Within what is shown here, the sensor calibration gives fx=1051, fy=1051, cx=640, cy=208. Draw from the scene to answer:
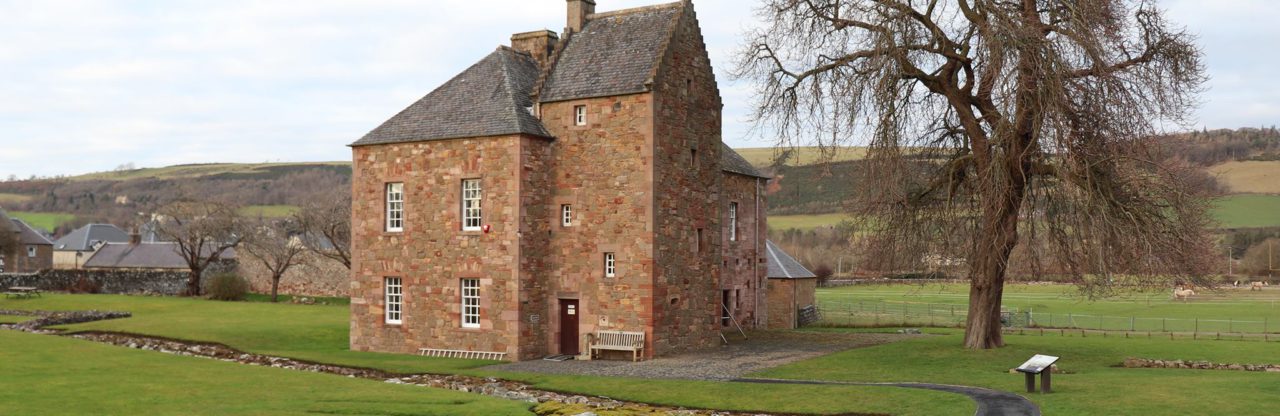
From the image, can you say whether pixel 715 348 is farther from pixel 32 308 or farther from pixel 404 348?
pixel 32 308

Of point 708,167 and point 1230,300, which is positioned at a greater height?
point 708,167

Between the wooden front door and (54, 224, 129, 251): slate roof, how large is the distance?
263 feet

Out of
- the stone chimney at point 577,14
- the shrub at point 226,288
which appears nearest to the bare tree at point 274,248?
the shrub at point 226,288

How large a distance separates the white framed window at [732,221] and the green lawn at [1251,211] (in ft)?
226

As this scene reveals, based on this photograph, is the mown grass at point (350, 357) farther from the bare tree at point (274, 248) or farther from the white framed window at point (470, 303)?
the bare tree at point (274, 248)

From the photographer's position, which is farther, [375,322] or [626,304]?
[375,322]

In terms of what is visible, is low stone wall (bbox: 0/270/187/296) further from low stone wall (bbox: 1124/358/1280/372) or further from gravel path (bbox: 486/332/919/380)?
low stone wall (bbox: 1124/358/1280/372)

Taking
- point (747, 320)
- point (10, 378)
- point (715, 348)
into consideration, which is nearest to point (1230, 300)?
point (747, 320)

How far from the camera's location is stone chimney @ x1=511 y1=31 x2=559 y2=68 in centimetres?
3759

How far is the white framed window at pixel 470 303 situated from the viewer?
34156 mm

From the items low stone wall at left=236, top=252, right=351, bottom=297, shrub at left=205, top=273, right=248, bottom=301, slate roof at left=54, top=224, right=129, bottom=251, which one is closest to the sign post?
low stone wall at left=236, top=252, right=351, bottom=297

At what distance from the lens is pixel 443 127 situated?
35031 mm

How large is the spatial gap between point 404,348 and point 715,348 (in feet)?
34.5

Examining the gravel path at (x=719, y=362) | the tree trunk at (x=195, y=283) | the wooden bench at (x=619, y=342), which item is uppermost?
the tree trunk at (x=195, y=283)
